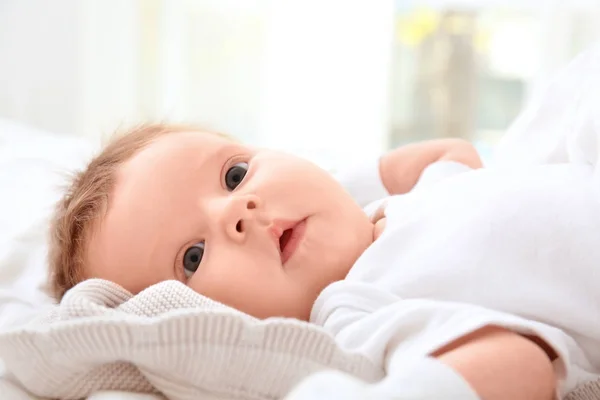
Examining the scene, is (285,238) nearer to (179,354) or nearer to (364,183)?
(179,354)

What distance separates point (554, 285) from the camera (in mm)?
774

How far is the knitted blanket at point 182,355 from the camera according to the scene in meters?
0.66

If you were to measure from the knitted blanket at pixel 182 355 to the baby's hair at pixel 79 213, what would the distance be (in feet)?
0.75

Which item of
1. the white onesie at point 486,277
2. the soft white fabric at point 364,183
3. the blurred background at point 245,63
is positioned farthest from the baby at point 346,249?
the blurred background at point 245,63

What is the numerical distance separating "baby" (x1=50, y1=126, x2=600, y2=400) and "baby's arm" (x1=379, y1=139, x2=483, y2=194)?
23 cm

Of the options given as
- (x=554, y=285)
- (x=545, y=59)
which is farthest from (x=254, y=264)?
(x=545, y=59)

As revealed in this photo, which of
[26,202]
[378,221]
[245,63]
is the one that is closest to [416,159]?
[378,221]

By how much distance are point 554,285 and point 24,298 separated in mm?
611

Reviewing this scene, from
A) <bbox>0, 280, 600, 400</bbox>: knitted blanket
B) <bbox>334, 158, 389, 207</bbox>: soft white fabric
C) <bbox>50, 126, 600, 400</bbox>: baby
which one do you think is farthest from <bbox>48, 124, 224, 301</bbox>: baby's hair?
<bbox>334, 158, 389, 207</bbox>: soft white fabric

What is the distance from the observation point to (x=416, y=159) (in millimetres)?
1263

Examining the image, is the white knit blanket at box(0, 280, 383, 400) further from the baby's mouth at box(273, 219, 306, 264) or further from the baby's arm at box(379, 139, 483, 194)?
the baby's arm at box(379, 139, 483, 194)

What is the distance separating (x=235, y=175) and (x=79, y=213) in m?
0.19

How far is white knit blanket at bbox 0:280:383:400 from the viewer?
2.18ft

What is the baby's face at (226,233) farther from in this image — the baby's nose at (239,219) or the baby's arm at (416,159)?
the baby's arm at (416,159)
